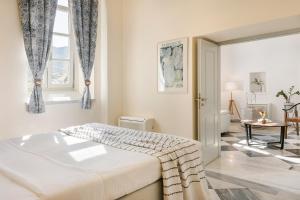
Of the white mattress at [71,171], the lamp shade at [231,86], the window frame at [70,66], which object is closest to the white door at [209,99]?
the white mattress at [71,171]

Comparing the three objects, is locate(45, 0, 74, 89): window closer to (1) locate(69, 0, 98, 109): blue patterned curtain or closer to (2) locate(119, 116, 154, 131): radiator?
(1) locate(69, 0, 98, 109): blue patterned curtain

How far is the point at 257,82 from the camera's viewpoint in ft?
25.5

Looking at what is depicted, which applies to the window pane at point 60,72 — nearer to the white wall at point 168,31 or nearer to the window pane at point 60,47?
the window pane at point 60,47

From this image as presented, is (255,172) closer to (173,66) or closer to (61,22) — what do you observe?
(173,66)

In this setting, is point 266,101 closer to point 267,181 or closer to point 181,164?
A: point 267,181

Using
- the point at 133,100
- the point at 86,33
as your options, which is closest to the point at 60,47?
the point at 86,33

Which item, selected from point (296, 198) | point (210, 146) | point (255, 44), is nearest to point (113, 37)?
point (210, 146)

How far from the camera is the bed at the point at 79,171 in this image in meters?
1.27

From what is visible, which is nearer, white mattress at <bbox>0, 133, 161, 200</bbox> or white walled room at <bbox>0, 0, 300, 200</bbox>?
white mattress at <bbox>0, 133, 161, 200</bbox>

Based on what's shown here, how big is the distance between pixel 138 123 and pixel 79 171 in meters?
2.50

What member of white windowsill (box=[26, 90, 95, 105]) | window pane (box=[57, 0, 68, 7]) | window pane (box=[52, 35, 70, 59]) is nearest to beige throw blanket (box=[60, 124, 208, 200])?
white windowsill (box=[26, 90, 95, 105])

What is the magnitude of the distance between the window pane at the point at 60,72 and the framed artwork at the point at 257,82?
6113mm

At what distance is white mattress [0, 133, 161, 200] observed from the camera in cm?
126

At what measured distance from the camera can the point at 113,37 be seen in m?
4.21
